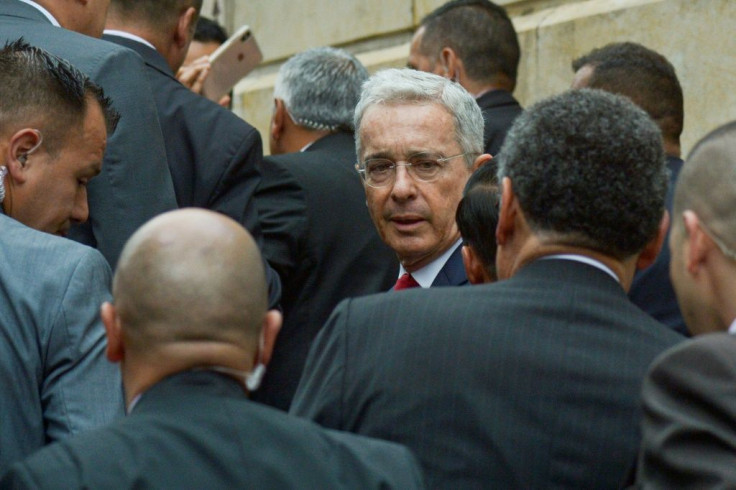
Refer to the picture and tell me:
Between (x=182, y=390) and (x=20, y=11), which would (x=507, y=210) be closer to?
(x=182, y=390)

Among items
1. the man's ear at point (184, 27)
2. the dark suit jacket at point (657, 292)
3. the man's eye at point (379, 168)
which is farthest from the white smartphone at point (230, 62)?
the dark suit jacket at point (657, 292)

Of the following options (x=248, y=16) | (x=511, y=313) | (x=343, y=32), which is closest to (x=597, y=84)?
(x=511, y=313)

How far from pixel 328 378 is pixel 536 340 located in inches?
17.2

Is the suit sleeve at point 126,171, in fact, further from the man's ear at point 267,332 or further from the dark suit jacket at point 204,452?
the dark suit jacket at point 204,452

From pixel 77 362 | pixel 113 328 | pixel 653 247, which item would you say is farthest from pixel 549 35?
pixel 113 328

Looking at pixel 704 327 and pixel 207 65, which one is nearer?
pixel 704 327

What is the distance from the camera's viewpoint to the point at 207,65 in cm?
646

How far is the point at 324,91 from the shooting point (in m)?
5.76

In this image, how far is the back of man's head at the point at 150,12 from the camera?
4988 mm

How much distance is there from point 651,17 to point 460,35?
2.84 ft

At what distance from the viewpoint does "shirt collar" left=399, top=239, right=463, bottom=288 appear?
4570 mm

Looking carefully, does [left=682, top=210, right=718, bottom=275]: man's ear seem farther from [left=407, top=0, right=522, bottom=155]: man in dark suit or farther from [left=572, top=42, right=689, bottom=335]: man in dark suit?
[left=407, top=0, right=522, bottom=155]: man in dark suit

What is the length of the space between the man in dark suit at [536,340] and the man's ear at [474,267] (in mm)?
771

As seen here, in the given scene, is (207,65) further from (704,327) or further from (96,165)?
(704,327)
